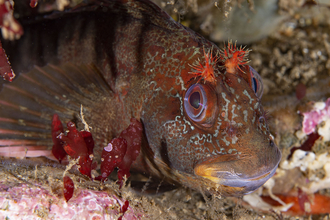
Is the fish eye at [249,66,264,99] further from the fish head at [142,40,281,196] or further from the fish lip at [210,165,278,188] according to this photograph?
the fish lip at [210,165,278,188]

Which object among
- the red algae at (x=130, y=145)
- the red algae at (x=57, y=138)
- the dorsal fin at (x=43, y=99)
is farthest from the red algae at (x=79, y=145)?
the dorsal fin at (x=43, y=99)

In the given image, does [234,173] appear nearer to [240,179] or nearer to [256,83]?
[240,179]

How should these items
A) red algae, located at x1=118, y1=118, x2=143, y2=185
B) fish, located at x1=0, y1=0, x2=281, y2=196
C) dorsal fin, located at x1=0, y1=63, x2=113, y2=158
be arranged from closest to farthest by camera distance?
fish, located at x1=0, y1=0, x2=281, y2=196 → red algae, located at x1=118, y1=118, x2=143, y2=185 → dorsal fin, located at x1=0, y1=63, x2=113, y2=158

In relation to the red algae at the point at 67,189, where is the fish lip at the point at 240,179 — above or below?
above

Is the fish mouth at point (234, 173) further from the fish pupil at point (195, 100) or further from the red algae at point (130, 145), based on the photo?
the red algae at point (130, 145)

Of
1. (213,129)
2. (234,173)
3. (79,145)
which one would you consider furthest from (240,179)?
(79,145)

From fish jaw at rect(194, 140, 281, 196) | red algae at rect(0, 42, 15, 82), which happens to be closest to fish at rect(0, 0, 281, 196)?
fish jaw at rect(194, 140, 281, 196)
